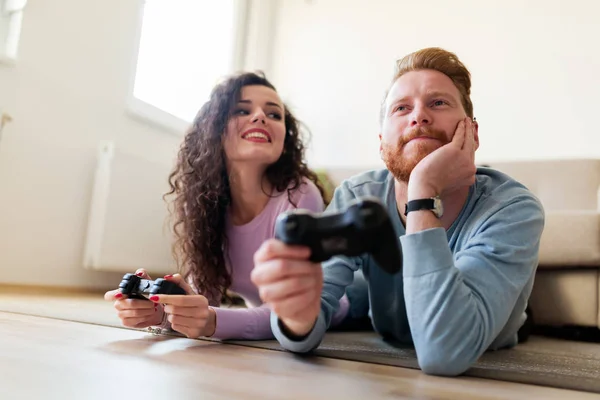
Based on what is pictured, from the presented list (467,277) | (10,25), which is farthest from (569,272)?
(10,25)

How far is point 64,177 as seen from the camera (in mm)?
2219

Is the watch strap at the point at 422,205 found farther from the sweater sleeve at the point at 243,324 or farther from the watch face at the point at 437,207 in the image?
the sweater sleeve at the point at 243,324

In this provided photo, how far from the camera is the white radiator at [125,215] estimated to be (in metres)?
2.27

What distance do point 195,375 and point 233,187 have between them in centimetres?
81

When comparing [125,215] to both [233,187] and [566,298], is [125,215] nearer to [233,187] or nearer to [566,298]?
[233,187]

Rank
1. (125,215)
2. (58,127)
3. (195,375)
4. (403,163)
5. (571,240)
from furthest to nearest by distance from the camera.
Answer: (125,215)
(58,127)
(571,240)
(403,163)
(195,375)

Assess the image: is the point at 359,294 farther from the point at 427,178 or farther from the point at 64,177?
the point at 64,177

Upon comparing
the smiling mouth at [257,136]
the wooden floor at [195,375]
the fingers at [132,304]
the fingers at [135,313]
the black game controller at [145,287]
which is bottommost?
the wooden floor at [195,375]

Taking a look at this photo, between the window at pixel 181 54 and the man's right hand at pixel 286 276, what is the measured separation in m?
2.03

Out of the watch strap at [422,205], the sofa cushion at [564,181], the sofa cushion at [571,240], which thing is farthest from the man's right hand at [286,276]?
the sofa cushion at [564,181]

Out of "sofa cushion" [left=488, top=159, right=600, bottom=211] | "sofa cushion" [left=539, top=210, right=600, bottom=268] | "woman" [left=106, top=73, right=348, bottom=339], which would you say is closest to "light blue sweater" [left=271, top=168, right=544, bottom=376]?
"woman" [left=106, top=73, right=348, bottom=339]

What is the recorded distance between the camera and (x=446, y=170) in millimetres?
812

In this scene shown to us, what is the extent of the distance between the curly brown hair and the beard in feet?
1.58

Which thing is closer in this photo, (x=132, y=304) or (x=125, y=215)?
(x=132, y=304)
